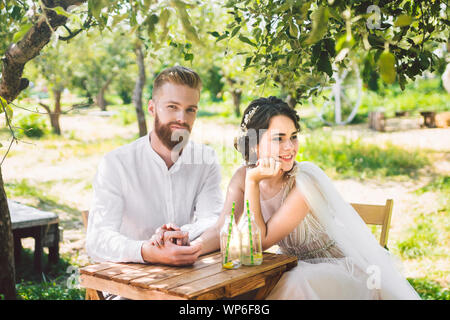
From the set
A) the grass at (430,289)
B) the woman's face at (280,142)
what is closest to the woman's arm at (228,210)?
the woman's face at (280,142)

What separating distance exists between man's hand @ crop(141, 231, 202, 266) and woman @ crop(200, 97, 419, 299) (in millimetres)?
461

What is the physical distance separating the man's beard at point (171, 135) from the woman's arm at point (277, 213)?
72cm

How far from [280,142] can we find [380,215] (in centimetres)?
104

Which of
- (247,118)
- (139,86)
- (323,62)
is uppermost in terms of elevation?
(139,86)

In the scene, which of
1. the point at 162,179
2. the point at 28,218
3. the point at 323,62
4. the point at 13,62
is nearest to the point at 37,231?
the point at 28,218

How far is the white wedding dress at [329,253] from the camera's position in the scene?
2.58m

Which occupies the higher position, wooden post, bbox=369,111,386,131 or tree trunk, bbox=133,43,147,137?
tree trunk, bbox=133,43,147,137

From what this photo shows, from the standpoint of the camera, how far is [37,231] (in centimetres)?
543

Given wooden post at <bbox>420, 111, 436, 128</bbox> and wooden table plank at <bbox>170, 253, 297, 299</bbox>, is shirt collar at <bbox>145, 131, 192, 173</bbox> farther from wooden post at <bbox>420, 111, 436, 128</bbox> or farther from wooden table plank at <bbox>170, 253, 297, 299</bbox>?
wooden post at <bbox>420, 111, 436, 128</bbox>

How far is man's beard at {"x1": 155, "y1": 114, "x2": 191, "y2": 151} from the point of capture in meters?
3.35

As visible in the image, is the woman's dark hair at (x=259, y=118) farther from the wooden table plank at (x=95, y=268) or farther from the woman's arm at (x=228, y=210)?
the wooden table plank at (x=95, y=268)

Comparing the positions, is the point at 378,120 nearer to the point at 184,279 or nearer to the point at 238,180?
the point at 238,180

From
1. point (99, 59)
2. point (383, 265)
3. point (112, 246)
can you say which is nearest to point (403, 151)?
point (383, 265)


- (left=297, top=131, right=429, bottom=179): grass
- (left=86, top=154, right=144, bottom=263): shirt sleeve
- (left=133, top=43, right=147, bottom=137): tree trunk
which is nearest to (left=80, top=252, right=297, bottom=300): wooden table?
(left=86, top=154, right=144, bottom=263): shirt sleeve
